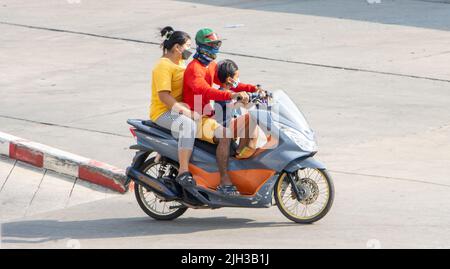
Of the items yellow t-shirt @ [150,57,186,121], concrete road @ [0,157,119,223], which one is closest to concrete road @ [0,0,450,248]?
concrete road @ [0,157,119,223]

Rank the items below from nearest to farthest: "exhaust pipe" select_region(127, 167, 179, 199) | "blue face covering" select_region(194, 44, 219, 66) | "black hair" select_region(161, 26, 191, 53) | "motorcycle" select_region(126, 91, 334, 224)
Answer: "motorcycle" select_region(126, 91, 334, 224) < "blue face covering" select_region(194, 44, 219, 66) < "black hair" select_region(161, 26, 191, 53) < "exhaust pipe" select_region(127, 167, 179, 199)

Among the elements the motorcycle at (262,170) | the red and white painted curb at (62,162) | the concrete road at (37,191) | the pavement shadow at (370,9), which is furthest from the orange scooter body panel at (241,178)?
the pavement shadow at (370,9)

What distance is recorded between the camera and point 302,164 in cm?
991

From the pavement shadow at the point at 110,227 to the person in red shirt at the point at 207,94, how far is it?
0.37 m

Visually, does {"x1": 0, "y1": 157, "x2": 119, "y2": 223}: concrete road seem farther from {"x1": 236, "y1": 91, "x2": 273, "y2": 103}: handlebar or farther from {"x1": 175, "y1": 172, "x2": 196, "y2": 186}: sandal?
{"x1": 236, "y1": 91, "x2": 273, "y2": 103}: handlebar

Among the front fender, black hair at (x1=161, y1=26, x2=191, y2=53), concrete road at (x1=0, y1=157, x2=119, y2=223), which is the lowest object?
concrete road at (x1=0, y1=157, x2=119, y2=223)

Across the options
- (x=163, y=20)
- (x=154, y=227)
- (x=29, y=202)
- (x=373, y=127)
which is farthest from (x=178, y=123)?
(x=163, y=20)

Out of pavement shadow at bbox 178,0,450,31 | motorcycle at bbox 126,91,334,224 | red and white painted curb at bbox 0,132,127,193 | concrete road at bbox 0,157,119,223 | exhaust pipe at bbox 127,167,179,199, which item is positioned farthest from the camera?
pavement shadow at bbox 178,0,450,31

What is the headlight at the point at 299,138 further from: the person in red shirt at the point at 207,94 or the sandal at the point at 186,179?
the sandal at the point at 186,179

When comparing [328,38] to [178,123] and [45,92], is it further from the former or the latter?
[178,123]

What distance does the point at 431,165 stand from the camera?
1207 centimetres

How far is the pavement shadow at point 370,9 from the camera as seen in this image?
67.8 feet

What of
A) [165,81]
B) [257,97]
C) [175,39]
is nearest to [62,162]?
[165,81]

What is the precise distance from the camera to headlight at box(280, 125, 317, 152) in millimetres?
9875
